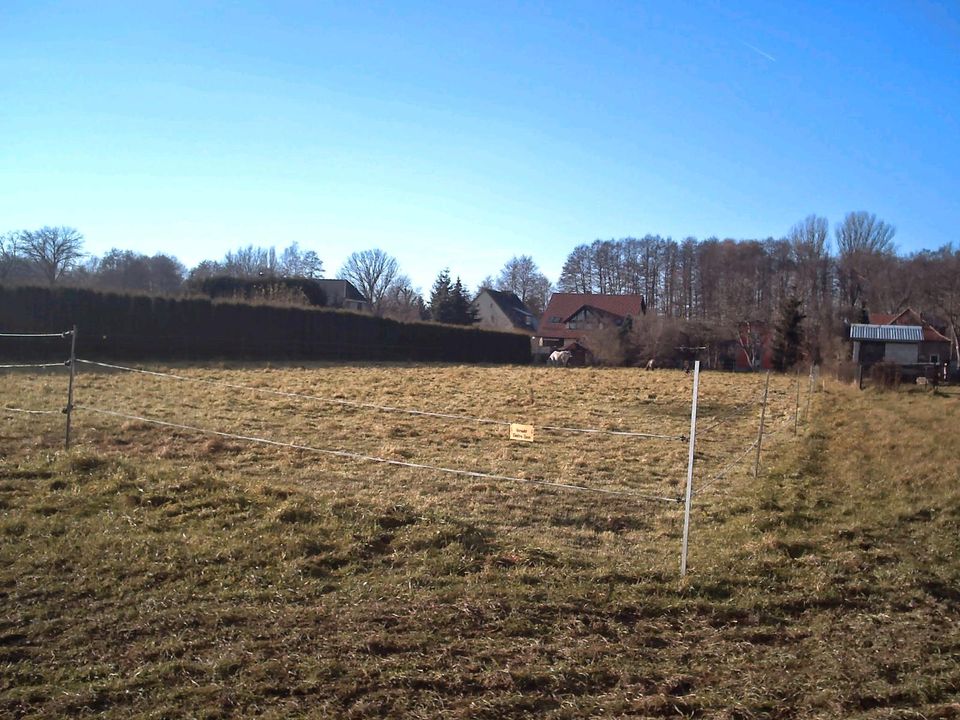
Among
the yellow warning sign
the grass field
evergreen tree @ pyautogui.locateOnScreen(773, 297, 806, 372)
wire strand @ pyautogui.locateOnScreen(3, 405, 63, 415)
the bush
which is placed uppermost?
evergreen tree @ pyautogui.locateOnScreen(773, 297, 806, 372)

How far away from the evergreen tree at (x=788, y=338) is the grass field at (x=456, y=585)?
1439 inches

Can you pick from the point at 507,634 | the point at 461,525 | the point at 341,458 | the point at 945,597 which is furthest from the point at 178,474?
the point at 945,597

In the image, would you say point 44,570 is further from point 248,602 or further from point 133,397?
point 133,397

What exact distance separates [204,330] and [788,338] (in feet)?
111

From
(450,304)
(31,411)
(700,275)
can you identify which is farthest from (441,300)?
(31,411)

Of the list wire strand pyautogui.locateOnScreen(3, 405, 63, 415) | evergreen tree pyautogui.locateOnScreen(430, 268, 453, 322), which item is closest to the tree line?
evergreen tree pyautogui.locateOnScreen(430, 268, 453, 322)

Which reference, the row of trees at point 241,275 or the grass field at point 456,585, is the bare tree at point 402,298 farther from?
the grass field at point 456,585

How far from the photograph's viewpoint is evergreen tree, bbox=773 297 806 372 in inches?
1741

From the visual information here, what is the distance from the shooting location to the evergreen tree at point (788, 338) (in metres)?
44.2

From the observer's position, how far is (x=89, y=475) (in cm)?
686

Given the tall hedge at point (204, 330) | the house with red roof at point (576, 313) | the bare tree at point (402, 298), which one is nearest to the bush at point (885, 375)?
the tall hedge at point (204, 330)

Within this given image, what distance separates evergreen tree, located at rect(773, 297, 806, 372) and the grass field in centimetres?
3656

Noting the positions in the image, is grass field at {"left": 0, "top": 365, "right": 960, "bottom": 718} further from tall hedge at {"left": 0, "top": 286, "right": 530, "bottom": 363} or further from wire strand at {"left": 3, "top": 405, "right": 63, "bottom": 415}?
tall hedge at {"left": 0, "top": 286, "right": 530, "bottom": 363}

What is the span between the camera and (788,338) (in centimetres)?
4484
